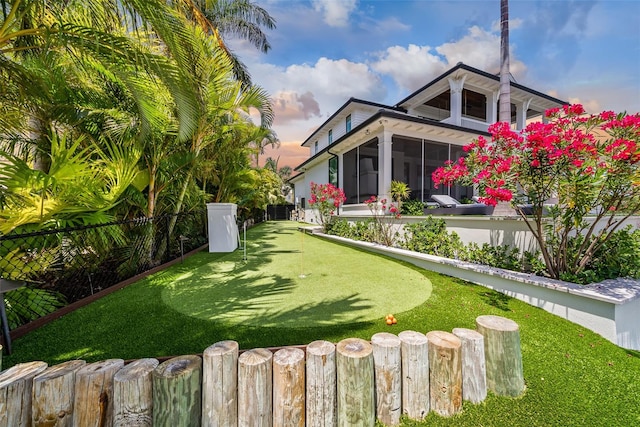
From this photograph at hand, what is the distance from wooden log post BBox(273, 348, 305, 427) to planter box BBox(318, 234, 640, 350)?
11.9 ft

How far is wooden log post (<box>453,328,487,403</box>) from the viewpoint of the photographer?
1871 millimetres

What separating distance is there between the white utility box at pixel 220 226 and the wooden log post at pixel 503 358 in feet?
23.4

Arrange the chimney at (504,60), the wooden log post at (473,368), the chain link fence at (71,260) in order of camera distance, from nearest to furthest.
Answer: the wooden log post at (473,368) < the chain link fence at (71,260) < the chimney at (504,60)

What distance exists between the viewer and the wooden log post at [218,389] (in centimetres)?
154

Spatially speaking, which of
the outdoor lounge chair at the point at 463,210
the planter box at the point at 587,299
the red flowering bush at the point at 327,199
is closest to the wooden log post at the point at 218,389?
the planter box at the point at 587,299

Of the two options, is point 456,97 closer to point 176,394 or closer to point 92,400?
point 176,394

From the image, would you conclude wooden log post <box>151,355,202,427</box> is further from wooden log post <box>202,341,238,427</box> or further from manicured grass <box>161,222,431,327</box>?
manicured grass <box>161,222,431,327</box>

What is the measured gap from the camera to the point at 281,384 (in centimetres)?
160

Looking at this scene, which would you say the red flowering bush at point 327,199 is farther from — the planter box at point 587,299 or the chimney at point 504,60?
the planter box at point 587,299

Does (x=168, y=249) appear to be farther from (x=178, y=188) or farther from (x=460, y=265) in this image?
(x=460, y=265)

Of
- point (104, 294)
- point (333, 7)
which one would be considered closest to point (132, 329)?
point (104, 294)

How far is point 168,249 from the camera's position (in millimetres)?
6336

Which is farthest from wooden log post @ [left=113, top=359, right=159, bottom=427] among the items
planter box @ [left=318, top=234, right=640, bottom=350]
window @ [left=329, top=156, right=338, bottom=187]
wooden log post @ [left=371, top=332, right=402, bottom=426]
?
window @ [left=329, top=156, right=338, bottom=187]

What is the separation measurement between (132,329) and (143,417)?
1.94 meters
